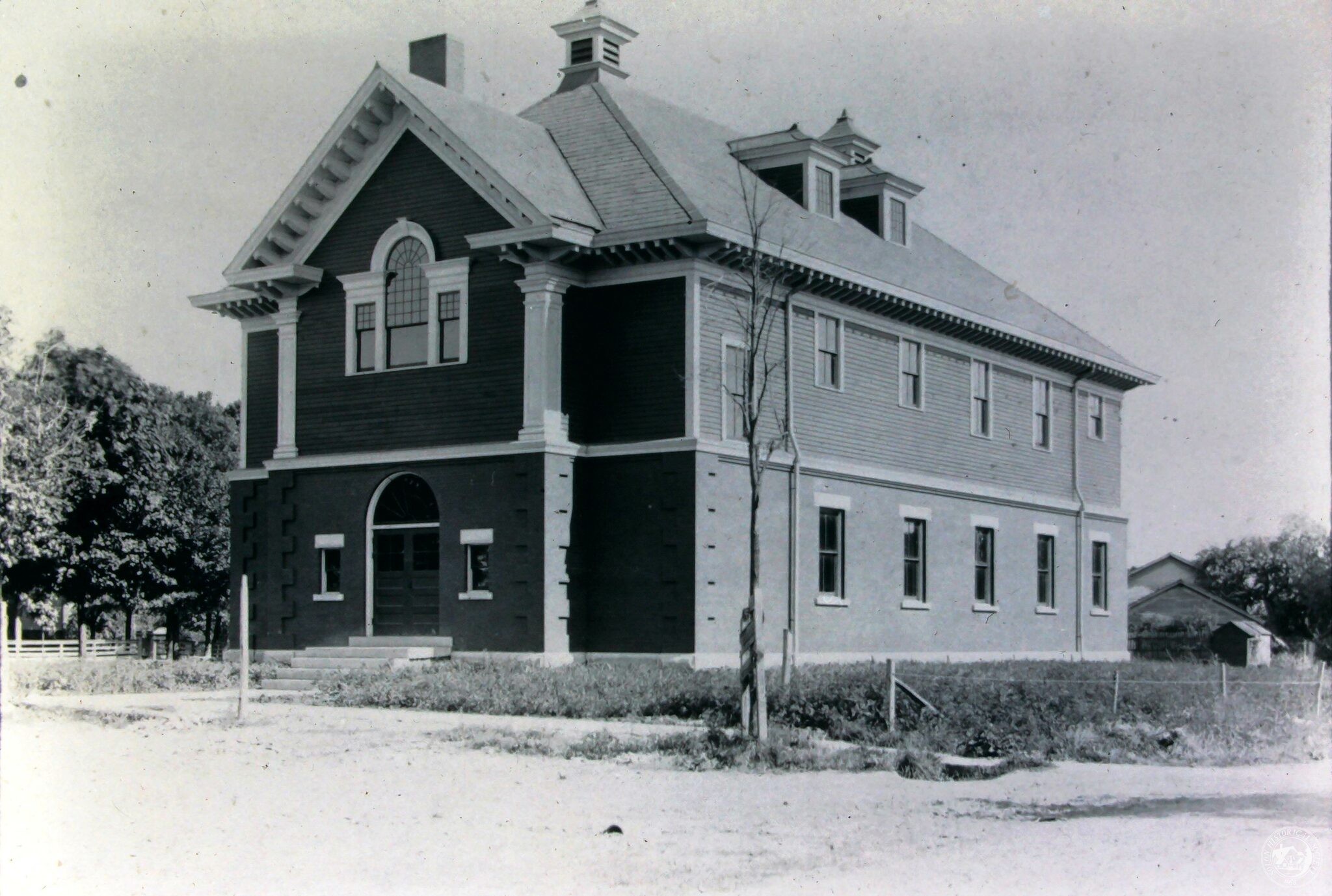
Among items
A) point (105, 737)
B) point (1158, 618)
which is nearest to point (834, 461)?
point (105, 737)

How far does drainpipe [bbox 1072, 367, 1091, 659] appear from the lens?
4025 centimetres

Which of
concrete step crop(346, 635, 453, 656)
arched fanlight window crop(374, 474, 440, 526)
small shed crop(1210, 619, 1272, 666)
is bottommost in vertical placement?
small shed crop(1210, 619, 1272, 666)

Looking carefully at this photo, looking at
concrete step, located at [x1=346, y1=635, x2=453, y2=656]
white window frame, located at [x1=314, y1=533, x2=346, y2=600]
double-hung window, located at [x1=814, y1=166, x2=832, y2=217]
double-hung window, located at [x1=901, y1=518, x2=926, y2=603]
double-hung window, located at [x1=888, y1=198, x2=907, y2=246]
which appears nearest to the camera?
concrete step, located at [x1=346, y1=635, x2=453, y2=656]

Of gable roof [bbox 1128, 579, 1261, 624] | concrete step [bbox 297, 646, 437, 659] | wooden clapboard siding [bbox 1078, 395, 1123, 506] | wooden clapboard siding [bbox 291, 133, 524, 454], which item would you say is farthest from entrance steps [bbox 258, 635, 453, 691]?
gable roof [bbox 1128, 579, 1261, 624]

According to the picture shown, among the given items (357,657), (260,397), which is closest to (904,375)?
(357,657)

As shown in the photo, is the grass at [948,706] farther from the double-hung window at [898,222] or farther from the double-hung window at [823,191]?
the double-hung window at [898,222]

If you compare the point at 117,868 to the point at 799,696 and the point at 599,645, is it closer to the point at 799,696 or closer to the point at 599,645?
the point at 799,696

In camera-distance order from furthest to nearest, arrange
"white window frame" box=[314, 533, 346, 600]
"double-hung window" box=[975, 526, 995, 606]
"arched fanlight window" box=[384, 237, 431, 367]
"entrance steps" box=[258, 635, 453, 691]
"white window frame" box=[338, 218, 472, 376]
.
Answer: "double-hung window" box=[975, 526, 995, 606] → "white window frame" box=[314, 533, 346, 600] → "arched fanlight window" box=[384, 237, 431, 367] → "white window frame" box=[338, 218, 472, 376] → "entrance steps" box=[258, 635, 453, 691]

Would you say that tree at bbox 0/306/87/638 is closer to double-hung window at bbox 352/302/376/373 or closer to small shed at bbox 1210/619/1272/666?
double-hung window at bbox 352/302/376/373

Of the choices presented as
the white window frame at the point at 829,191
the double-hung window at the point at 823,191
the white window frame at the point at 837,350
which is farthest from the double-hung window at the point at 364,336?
the double-hung window at the point at 823,191

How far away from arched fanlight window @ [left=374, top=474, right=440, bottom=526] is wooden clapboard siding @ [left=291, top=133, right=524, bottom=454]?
77 centimetres
